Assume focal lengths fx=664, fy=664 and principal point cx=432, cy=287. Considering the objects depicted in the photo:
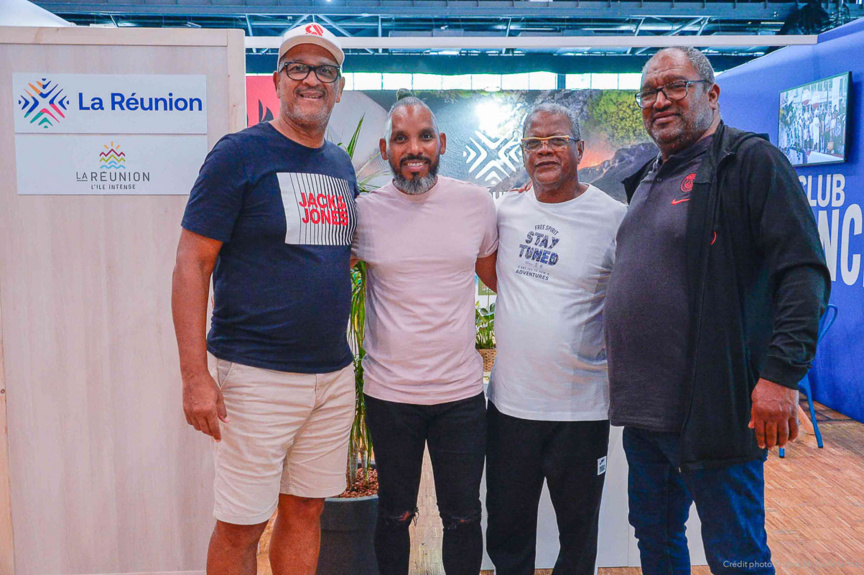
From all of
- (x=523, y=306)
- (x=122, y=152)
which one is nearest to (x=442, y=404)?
(x=523, y=306)

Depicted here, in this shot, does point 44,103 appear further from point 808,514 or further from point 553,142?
point 808,514

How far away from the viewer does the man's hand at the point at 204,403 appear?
1766 millimetres

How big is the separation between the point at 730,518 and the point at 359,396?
1.37 metres

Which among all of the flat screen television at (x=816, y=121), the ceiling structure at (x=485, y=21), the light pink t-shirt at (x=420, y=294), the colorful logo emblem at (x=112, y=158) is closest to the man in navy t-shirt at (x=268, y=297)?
the light pink t-shirt at (x=420, y=294)

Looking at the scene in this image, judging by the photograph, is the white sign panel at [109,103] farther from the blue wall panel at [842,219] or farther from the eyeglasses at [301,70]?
the blue wall panel at [842,219]

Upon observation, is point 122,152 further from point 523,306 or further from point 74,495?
point 523,306

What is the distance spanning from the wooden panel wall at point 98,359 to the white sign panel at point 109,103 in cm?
4

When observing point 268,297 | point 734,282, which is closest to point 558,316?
point 734,282

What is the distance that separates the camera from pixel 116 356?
94.1 inches

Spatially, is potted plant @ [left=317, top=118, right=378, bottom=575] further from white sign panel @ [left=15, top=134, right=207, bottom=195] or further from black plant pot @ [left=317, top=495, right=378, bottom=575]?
white sign panel @ [left=15, top=134, right=207, bottom=195]

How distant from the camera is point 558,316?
6.57 ft

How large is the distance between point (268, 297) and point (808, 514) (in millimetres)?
3048

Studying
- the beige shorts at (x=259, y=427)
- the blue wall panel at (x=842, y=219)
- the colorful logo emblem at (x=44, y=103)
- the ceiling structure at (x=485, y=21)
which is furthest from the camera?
the ceiling structure at (x=485, y=21)

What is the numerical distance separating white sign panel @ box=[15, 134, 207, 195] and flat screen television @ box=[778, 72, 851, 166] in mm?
4655
